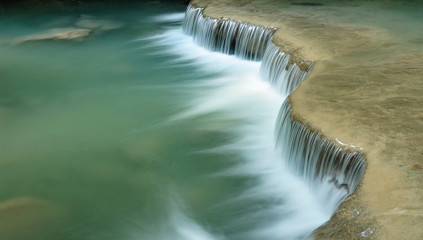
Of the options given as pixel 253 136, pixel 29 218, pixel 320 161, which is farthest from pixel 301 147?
pixel 29 218

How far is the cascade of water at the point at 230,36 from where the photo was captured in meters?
8.41

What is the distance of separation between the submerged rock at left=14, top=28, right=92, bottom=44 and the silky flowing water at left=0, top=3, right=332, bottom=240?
A: 1.39 metres

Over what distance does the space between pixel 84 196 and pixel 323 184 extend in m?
2.30

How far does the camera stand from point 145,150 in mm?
5914

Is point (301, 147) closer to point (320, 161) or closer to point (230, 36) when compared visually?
→ point (320, 161)

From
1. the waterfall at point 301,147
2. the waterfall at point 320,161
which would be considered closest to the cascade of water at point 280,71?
the waterfall at point 301,147

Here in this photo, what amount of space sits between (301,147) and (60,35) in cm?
869

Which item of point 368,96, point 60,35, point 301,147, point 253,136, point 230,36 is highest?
Answer: point 368,96

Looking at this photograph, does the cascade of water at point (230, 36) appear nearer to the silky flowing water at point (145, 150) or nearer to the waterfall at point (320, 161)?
the silky flowing water at point (145, 150)

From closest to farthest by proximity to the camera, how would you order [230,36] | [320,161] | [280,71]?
[320,161] < [280,71] < [230,36]

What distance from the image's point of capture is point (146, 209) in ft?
15.5

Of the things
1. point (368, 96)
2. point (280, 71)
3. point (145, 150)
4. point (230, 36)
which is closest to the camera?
point (368, 96)

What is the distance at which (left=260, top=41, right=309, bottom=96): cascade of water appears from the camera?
21.3ft

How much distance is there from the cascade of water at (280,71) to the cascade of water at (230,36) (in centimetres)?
52
